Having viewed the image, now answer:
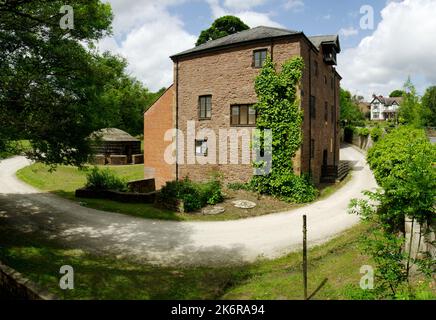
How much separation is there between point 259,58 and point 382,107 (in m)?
96.9

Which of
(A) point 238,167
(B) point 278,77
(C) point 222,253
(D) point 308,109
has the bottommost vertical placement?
(C) point 222,253

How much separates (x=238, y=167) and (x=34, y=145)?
13.2 m

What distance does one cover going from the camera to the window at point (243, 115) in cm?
2145

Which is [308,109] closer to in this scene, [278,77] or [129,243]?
[278,77]

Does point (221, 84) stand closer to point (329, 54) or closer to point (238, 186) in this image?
point (238, 186)

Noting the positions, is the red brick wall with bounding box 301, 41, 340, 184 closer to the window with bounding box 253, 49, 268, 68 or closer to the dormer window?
the dormer window

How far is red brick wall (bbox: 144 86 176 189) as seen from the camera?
26.0 metres

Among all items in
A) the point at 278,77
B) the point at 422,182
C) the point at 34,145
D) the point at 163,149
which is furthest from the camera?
the point at 163,149

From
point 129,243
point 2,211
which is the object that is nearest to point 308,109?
point 129,243

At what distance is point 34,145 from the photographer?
12.2m

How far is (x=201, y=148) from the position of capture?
24.0 metres

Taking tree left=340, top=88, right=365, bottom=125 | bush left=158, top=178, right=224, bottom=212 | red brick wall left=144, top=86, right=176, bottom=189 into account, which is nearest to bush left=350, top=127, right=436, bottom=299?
bush left=158, top=178, right=224, bottom=212

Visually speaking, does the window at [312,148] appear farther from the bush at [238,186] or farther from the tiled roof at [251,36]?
the tiled roof at [251,36]

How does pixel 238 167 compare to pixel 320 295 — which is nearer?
pixel 320 295
